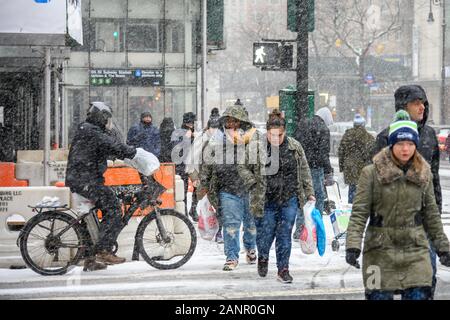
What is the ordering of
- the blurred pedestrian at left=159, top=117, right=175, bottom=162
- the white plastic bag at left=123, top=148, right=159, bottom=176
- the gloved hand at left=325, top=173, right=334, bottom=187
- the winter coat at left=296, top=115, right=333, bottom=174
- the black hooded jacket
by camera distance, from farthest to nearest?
the blurred pedestrian at left=159, top=117, right=175, bottom=162, the gloved hand at left=325, top=173, right=334, bottom=187, the winter coat at left=296, top=115, right=333, bottom=174, the white plastic bag at left=123, top=148, right=159, bottom=176, the black hooded jacket

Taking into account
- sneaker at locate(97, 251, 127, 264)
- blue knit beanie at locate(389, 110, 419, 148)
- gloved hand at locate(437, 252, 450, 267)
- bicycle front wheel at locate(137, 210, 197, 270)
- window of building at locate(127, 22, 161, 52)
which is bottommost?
sneaker at locate(97, 251, 127, 264)

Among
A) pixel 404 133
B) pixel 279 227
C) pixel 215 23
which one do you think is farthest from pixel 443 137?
pixel 404 133

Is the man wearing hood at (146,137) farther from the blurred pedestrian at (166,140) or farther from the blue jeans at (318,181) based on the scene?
the blue jeans at (318,181)

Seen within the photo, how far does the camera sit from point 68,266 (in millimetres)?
9719

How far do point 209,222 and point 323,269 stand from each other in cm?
147

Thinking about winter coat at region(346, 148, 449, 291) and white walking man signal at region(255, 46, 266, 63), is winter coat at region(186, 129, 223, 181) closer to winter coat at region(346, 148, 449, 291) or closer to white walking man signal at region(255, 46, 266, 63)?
white walking man signal at region(255, 46, 266, 63)

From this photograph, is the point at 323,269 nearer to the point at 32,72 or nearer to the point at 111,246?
the point at 111,246

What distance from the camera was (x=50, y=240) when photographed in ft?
31.7

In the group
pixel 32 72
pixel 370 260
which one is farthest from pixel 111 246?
pixel 32 72

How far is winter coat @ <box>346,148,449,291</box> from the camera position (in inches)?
227

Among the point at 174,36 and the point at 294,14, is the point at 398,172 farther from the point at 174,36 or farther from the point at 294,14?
the point at 174,36

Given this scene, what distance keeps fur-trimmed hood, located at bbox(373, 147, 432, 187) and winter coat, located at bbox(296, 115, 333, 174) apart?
21.9 ft

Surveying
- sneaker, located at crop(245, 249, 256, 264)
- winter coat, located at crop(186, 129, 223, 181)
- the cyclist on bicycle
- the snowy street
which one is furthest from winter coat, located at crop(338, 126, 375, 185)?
the cyclist on bicycle

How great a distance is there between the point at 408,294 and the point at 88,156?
4.85 m
